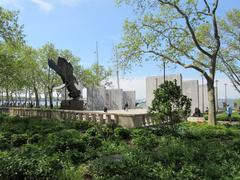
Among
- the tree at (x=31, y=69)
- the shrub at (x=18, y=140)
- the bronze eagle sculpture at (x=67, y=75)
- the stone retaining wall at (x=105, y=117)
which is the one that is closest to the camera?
the shrub at (x=18, y=140)

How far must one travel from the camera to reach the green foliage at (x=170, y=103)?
43.2ft

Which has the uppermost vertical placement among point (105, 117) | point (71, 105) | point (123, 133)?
point (71, 105)

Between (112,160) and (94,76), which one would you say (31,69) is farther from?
(112,160)

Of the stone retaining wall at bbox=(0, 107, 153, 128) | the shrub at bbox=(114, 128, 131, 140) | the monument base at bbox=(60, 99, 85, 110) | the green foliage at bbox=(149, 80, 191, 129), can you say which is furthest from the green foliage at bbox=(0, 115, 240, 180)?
the monument base at bbox=(60, 99, 85, 110)

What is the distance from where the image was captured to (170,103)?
1315cm

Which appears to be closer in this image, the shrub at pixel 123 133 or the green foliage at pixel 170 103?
the shrub at pixel 123 133

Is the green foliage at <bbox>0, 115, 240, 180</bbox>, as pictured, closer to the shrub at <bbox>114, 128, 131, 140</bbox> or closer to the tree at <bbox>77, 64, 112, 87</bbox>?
the shrub at <bbox>114, 128, 131, 140</bbox>

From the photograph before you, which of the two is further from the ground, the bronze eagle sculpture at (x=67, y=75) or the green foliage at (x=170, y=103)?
the bronze eagle sculpture at (x=67, y=75)

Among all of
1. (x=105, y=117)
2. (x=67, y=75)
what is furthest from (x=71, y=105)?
(x=105, y=117)

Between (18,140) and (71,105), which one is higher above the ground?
(71,105)

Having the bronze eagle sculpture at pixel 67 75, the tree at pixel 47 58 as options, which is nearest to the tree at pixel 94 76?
the tree at pixel 47 58

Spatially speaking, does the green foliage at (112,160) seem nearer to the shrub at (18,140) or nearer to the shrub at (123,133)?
the shrub at (18,140)

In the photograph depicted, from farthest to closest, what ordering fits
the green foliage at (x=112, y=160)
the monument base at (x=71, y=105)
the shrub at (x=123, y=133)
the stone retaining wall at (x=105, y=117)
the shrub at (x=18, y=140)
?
the monument base at (x=71, y=105) < the stone retaining wall at (x=105, y=117) < the shrub at (x=123, y=133) < the shrub at (x=18, y=140) < the green foliage at (x=112, y=160)

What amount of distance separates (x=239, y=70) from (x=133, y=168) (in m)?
27.3
